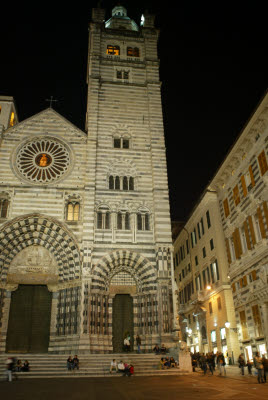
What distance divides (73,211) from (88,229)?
1.99 meters

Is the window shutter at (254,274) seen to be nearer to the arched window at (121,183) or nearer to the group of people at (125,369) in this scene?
the group of people at (125,369)

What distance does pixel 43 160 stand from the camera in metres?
26.9

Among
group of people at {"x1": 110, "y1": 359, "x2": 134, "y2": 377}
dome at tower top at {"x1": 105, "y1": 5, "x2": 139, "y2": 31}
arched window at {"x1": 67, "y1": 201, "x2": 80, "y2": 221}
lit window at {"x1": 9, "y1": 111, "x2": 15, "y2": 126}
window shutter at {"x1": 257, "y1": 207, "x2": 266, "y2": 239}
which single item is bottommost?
group of people at {"x1": 110, "y1": 359, "x2": 134, "y2": 377}

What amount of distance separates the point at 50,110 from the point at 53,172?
18.9 ft

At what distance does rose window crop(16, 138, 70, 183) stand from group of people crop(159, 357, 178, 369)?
14.8m

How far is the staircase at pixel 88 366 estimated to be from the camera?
1742 centimetres

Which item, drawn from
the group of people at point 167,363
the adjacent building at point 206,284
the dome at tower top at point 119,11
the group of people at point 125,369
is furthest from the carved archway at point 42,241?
the dome at tower top at point 119,11

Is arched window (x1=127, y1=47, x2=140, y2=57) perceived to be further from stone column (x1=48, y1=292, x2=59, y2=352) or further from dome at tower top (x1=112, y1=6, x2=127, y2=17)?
stone column (x1=48, y1=292, x2=59, y2=352)

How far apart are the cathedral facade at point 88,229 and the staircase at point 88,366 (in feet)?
4.68

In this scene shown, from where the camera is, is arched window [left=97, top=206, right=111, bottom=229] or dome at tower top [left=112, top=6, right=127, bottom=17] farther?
dome at tower top [left=112, top=6, right=127, bottom=17]

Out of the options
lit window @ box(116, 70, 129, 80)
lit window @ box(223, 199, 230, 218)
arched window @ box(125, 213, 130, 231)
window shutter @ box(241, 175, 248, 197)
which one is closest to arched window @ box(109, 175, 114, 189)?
arched window @ box(125, 213, 130, 231)

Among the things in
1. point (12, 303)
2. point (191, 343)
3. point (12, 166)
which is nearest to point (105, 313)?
point (12, 303)

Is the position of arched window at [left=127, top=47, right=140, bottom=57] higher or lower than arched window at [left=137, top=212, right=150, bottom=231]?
higher

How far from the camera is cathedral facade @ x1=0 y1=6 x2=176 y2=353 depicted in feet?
74.6
